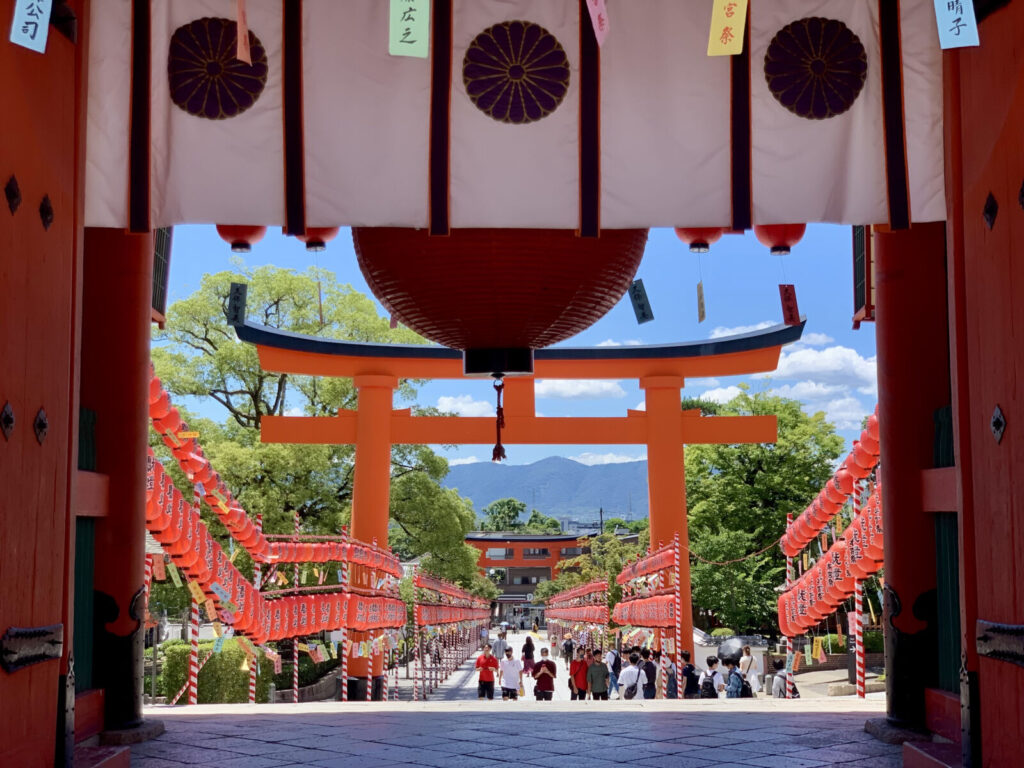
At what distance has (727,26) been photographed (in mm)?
3818

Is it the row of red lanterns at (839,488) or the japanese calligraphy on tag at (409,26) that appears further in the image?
the row of red lanterns at (839,488)

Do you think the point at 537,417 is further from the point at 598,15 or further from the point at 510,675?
the point at 598,15

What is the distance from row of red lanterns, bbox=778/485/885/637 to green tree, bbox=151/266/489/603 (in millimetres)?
11159

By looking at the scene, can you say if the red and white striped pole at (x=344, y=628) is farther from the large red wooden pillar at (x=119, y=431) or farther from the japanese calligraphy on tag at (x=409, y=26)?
the japanese calligraphy on tag at (x=409, y=26)

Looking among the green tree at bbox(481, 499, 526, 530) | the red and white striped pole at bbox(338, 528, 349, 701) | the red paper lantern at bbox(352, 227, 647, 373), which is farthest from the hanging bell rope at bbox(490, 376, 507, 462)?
the green tree at bbox(481, 499, 526, 530)

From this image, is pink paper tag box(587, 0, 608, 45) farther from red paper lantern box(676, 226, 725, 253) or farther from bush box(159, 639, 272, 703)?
bush box(159, 639, 272, 703)

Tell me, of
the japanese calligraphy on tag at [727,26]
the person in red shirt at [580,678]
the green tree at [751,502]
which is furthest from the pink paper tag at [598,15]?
the green tree at [751,502]

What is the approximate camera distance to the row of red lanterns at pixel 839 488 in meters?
8.38

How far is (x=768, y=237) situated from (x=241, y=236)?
2927 mm

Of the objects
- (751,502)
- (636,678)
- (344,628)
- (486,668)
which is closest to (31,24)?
(344,628)

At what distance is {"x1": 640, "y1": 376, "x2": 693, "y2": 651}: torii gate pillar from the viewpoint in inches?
679

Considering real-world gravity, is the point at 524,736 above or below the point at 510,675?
above

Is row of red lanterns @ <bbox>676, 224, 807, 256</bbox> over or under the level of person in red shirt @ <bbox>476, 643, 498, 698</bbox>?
over

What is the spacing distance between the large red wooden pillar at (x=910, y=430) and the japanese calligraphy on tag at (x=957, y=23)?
7.22 feet
